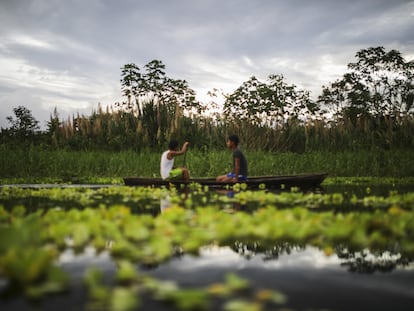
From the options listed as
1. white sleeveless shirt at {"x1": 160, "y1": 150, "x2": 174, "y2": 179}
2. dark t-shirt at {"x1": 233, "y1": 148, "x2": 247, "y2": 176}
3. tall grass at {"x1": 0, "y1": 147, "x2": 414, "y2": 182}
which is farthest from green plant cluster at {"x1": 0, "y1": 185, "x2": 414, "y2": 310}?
tall grass at {"x1": 0, "y1": 147, "x2": 414, "y2": 182}

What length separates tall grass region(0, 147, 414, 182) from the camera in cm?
1445

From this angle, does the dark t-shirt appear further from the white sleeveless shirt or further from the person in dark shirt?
the white sleeveless shirt

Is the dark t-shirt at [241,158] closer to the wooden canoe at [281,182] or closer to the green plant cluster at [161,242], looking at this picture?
the wooden canoe at [281,182]

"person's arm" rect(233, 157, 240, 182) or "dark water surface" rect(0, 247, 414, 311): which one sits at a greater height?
"person's arm" rect(233, 157, 240, 182)

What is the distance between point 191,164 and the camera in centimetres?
1464

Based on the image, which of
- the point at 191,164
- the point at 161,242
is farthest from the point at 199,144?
the point at 161,242

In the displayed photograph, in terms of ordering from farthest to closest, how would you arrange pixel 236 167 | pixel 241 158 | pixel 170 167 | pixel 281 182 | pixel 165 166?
pixel 170 167
pixel 165 166
pixel 241 158
pixel 236 167
pixel 281 182

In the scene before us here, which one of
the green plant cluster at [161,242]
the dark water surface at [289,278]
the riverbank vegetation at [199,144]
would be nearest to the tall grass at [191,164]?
the riverbank vegetation at [199,144]

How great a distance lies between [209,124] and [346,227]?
47.7ft

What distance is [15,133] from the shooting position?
1802 cm

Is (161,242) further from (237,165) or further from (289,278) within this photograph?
(237,165)

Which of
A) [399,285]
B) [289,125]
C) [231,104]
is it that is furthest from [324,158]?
[231,104]

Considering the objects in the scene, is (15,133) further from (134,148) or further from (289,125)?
(289,125)

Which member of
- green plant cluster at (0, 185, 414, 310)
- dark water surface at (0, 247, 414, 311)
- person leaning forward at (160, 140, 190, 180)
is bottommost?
dark water surface at (0, 247, 414, 311)
